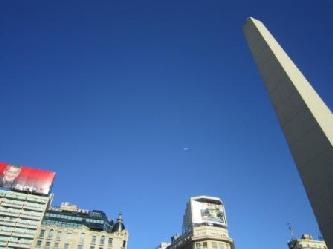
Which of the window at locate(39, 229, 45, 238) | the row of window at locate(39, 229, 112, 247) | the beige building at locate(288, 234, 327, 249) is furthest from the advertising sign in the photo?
the window at locate(39, 229, 45, 238)

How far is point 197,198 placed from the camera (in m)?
80.8

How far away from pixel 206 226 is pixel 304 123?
71004 millimetres

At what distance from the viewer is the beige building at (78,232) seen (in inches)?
3027

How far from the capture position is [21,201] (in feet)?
271

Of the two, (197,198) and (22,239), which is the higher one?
(197,198)

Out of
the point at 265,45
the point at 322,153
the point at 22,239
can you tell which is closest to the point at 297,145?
the point at 322,153

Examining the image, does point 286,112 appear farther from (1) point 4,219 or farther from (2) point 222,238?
(1) point 4,219

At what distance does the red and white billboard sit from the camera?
79750 mm

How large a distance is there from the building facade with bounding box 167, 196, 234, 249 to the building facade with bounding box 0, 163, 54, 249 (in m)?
34.3

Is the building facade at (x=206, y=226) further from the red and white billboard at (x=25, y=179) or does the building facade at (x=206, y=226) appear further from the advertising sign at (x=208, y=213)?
the red and white billboard at (x=25, y=179)

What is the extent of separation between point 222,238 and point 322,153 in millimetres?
70107

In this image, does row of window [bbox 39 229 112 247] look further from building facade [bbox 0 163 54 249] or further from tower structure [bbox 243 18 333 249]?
tower structure [bbox 243 18 333 249]

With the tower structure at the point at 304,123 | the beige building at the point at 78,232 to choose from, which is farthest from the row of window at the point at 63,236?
the tower structure at the point at 304,123

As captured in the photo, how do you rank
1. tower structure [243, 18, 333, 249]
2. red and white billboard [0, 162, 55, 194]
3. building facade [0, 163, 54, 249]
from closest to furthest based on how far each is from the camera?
tower structure [243, 18, 333, 249] < building facade [0, 163, 54, 249] < red and white billboard [0, 162, 55, 194]
